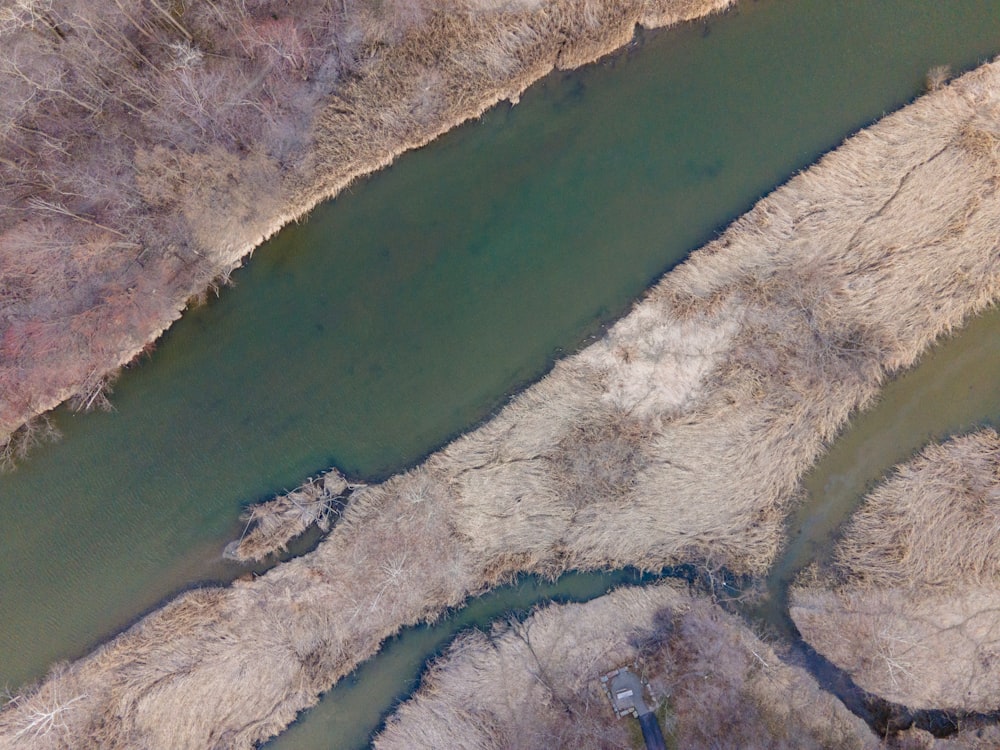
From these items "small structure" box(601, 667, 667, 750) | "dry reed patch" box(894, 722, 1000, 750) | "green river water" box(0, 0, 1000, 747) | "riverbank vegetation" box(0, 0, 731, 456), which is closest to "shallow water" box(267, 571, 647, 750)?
"green river water" box(0, 0, 1000, 747)

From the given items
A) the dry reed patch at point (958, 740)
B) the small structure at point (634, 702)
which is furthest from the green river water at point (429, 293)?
the dry reed patch at point (958, 740)

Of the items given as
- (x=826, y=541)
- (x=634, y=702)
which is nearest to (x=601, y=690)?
(x=634, y=702)

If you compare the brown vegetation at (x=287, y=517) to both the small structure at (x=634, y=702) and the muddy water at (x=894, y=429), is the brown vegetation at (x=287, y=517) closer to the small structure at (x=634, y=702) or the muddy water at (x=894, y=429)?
the small structure at (x=634, y=702)

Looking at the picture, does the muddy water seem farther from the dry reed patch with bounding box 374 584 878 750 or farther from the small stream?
the dry reed patch with bounding box 374 584 878 750

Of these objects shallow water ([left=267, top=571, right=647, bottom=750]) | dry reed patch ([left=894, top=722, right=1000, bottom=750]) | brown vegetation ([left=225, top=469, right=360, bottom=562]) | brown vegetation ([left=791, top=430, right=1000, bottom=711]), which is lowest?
dry reed patch ([left=894, top=722, right=1000, bottom=750])

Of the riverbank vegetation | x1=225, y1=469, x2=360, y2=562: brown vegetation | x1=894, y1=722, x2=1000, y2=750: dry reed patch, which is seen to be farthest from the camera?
x1=225, y1=469, x2=360, y2=562: brown vegetation
